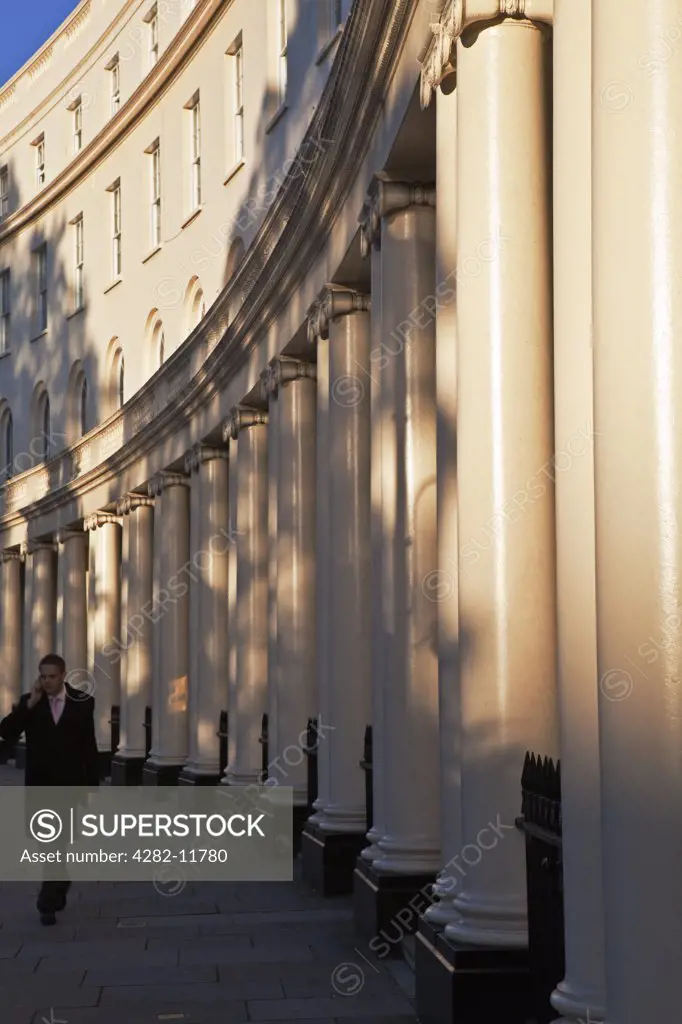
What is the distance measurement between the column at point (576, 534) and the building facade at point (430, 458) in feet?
0.05

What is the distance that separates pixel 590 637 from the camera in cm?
669

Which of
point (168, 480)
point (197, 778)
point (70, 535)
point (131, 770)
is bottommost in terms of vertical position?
point (131, 770)

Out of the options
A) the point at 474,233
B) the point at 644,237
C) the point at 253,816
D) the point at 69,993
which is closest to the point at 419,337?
the point at 474,233

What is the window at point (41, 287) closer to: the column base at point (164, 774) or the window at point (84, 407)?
the window at point (84, 407)

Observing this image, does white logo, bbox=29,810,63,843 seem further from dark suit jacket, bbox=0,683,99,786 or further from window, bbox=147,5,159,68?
window, bbox=147,5,159,68

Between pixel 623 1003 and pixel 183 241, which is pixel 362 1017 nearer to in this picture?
pixel 623 1003

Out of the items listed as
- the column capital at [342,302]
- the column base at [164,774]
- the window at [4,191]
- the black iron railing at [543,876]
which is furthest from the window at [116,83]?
the black iron railing at [543,876]

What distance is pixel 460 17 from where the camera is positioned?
29.8 feet

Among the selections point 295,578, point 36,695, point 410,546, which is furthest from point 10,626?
point 410,546

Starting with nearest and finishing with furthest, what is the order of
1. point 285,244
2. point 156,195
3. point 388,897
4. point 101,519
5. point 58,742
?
point 388,897 < point 58,742 < point 285,244 < point 156,195 < point 101,519

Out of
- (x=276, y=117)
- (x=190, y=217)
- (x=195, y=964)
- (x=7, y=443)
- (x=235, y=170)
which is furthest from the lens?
(x=7, y=443)

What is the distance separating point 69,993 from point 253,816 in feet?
32.7

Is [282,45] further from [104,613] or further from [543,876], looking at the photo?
[543,876]

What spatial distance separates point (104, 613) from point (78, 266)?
31.5 ft
